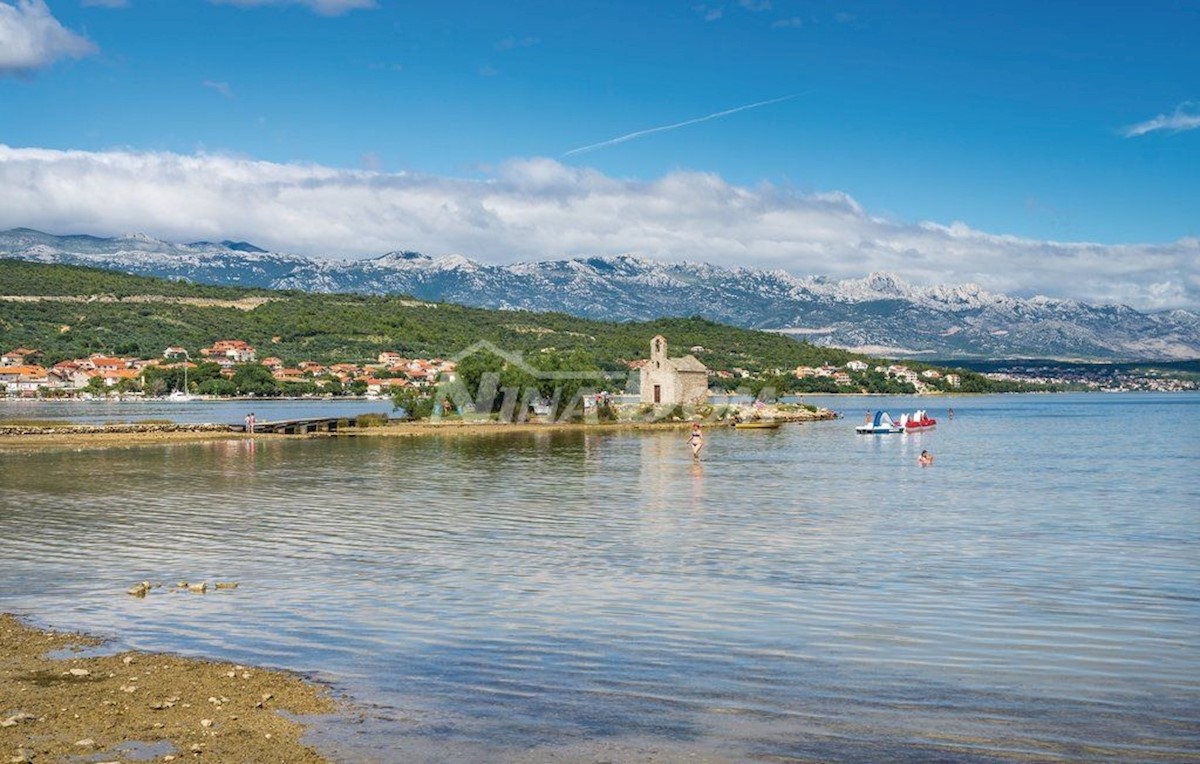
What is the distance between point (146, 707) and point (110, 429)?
84192 millimetres

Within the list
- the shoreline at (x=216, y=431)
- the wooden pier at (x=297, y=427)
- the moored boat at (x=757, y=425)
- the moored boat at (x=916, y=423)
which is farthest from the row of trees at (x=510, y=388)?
the moored boat at (x=916, y=423)

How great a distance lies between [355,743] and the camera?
40.0 ft

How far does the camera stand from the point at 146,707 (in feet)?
43.1

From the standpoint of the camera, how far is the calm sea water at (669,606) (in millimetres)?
12812

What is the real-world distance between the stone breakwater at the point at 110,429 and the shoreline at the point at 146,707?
77034 millimetres

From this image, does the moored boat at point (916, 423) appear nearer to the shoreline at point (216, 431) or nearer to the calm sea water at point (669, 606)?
the shoreline at point (216, 431)

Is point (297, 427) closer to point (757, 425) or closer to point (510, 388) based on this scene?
point (510, 388)

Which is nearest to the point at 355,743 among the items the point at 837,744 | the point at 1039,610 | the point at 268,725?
the point at 268,725

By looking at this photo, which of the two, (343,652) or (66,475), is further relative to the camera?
(66,475)

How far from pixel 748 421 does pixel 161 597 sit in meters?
101

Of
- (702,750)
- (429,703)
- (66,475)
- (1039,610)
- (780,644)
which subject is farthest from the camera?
(66,475)

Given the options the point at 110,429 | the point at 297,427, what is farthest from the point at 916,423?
the point at 110,429

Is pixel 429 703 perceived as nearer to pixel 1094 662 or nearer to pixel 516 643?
pixel 516 643

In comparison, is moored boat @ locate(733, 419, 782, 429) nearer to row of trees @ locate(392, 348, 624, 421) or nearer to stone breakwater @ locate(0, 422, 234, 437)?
row of trees @ locate(392, 348, 624, 421)
